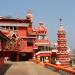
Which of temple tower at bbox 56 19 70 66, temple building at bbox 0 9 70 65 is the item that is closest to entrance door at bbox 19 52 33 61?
temple building at bbox 0 9 70 65

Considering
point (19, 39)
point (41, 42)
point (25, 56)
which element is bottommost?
point (25, 56)

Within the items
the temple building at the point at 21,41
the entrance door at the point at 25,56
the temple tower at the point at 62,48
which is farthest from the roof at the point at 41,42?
the temple tower at the point at 62,48

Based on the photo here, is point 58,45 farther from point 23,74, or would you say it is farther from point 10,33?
point 23,74

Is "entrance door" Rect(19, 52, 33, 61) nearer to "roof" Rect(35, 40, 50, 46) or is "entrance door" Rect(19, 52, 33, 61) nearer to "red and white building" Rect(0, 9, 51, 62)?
"red and white building" Rect(0, 9, 51, 62)

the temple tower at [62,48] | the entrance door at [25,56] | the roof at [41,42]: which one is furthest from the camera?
the temple tower at [62,48]

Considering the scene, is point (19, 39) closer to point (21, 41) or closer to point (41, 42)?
point (21, 41)

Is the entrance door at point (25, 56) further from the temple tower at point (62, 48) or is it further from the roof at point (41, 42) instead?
the temple tower at point (62, 48)

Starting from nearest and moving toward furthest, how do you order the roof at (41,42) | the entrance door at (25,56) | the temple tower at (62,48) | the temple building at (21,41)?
the temple building at (21,41)
the entrance door at (25,56)
the roof at (41,42)
the temple tower at (62,48)

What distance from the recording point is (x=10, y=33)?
65.7 m

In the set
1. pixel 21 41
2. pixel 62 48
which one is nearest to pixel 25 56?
pixel 21 41

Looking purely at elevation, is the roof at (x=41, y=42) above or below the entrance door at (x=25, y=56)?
above

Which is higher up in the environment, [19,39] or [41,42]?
[19,39]

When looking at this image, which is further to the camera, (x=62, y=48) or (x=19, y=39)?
(x=62, y=48)

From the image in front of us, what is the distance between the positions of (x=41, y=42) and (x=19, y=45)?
790cm
